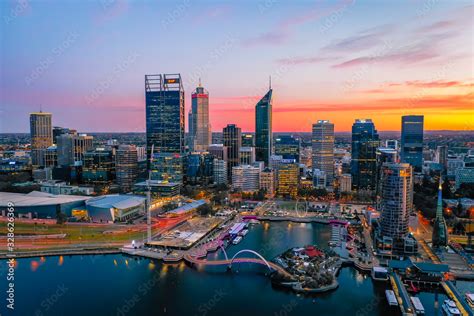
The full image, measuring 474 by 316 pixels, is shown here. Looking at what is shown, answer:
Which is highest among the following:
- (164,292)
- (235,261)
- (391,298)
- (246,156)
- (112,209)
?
(246,156)

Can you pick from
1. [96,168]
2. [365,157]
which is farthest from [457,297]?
[96,168]

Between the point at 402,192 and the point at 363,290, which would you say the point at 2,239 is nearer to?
the point at 363,290

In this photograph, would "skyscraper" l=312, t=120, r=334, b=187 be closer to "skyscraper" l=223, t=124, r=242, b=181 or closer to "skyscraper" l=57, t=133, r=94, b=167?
"skyscraper" l=223, t=124, r=242, b=181

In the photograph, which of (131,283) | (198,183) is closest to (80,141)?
(198,183)

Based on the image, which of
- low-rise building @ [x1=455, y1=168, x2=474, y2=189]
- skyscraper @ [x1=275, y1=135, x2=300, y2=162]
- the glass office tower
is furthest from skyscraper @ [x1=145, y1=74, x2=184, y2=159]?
low-rise building @ [x1=455, y1=168, x2=474, y2=189]

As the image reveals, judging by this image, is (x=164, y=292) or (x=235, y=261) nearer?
(x=164, y=292)

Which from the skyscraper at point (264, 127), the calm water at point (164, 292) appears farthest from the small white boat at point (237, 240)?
the skyscraper at point (264, 127)

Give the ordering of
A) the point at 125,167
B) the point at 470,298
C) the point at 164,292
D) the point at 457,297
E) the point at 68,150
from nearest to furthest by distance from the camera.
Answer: the point at 470,298, the point at 457,297, the point at 164,292, the point at 125,167, the point at 68,150

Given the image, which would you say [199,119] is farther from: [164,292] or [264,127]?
[164,292]
